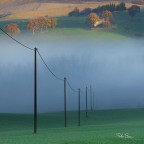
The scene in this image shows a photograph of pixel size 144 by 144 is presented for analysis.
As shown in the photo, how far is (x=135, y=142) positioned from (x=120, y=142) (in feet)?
2.61

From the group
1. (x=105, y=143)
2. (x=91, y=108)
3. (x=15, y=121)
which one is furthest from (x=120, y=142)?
(x=91, y=108)

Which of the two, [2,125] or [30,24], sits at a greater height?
[30,24]

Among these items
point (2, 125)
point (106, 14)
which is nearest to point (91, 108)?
point (106, 14)

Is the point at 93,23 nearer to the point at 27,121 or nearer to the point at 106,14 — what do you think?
the point at 106,14

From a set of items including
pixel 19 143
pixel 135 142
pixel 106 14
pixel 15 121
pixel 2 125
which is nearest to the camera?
pixel 135 142

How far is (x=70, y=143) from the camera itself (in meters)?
25.5

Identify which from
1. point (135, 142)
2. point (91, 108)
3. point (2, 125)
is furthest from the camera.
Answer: point (91, 108)

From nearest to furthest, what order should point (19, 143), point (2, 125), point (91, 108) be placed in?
1. point (19, 143)
2. point (2, 125)
3. point (91, 108)

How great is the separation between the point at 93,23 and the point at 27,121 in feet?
310

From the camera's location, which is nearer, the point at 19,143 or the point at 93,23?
the point at 19,143

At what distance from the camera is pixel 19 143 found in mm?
27234

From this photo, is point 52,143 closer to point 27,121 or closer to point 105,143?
point 105,143

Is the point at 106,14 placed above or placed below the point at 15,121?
above

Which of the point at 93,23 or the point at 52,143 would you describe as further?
the point at 93,23
